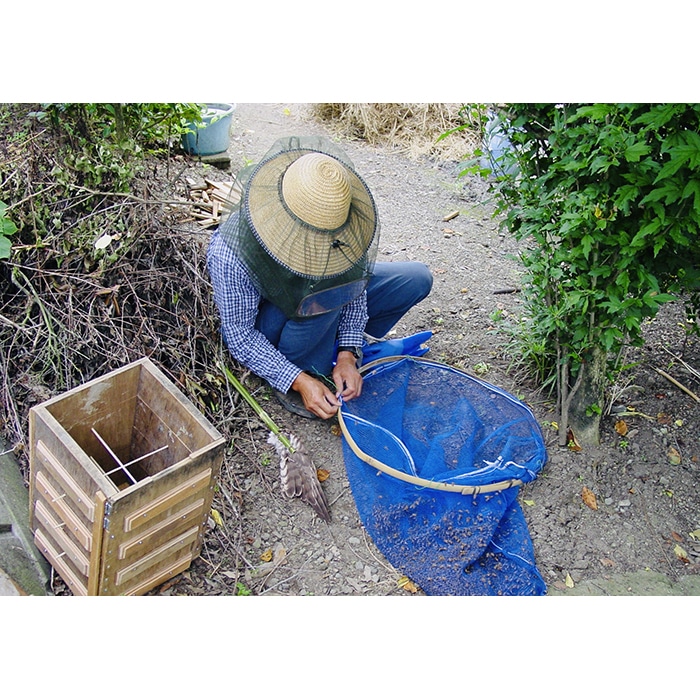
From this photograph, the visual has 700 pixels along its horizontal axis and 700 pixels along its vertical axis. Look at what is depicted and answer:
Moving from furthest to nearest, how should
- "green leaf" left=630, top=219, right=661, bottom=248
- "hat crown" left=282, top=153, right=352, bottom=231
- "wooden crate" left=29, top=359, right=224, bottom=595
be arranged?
"hat crown" left=282, top=153, right=352, bottom=231 < "green leaf" left=630, top=219, right=661, bottom=248 < "wooden crate" left=29, top=359, right=224, bottom=595

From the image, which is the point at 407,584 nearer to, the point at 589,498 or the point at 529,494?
the point at 529,494

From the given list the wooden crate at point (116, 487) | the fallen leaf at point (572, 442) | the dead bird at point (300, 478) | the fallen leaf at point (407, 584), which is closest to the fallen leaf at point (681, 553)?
the fallen leaf at point (572, 442)

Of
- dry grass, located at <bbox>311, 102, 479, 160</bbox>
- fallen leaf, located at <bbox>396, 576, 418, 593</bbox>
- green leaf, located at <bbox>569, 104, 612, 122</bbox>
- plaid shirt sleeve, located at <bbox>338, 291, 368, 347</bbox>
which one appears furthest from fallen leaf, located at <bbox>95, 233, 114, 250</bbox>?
dry grass, located at <bbox>311, 102, 479, 160</bbox>

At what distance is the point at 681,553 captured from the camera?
2.95 meters

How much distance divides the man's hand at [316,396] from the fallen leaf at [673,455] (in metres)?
1.52

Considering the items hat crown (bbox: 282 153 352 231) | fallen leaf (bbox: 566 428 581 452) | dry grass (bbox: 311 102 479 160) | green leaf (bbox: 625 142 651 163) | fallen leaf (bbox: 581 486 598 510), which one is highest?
green leaf (bbox: 625 142 651 163)

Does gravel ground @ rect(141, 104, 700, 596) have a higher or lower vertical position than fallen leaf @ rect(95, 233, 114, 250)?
lower

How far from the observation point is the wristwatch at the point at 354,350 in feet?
11.7

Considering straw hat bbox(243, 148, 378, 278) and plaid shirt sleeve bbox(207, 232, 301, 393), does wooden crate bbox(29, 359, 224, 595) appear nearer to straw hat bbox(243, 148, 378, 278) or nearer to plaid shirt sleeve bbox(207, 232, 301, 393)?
plaid shirt sleeve bbox(207, 232, 301, 393)

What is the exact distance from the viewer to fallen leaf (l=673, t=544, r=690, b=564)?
9.59 ft

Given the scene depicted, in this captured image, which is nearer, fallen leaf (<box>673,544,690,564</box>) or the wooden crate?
the wooden crate

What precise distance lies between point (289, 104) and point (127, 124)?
3.50 metres

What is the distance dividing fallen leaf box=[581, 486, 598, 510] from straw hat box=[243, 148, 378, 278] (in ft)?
4.63

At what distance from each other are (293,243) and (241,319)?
514 mm
